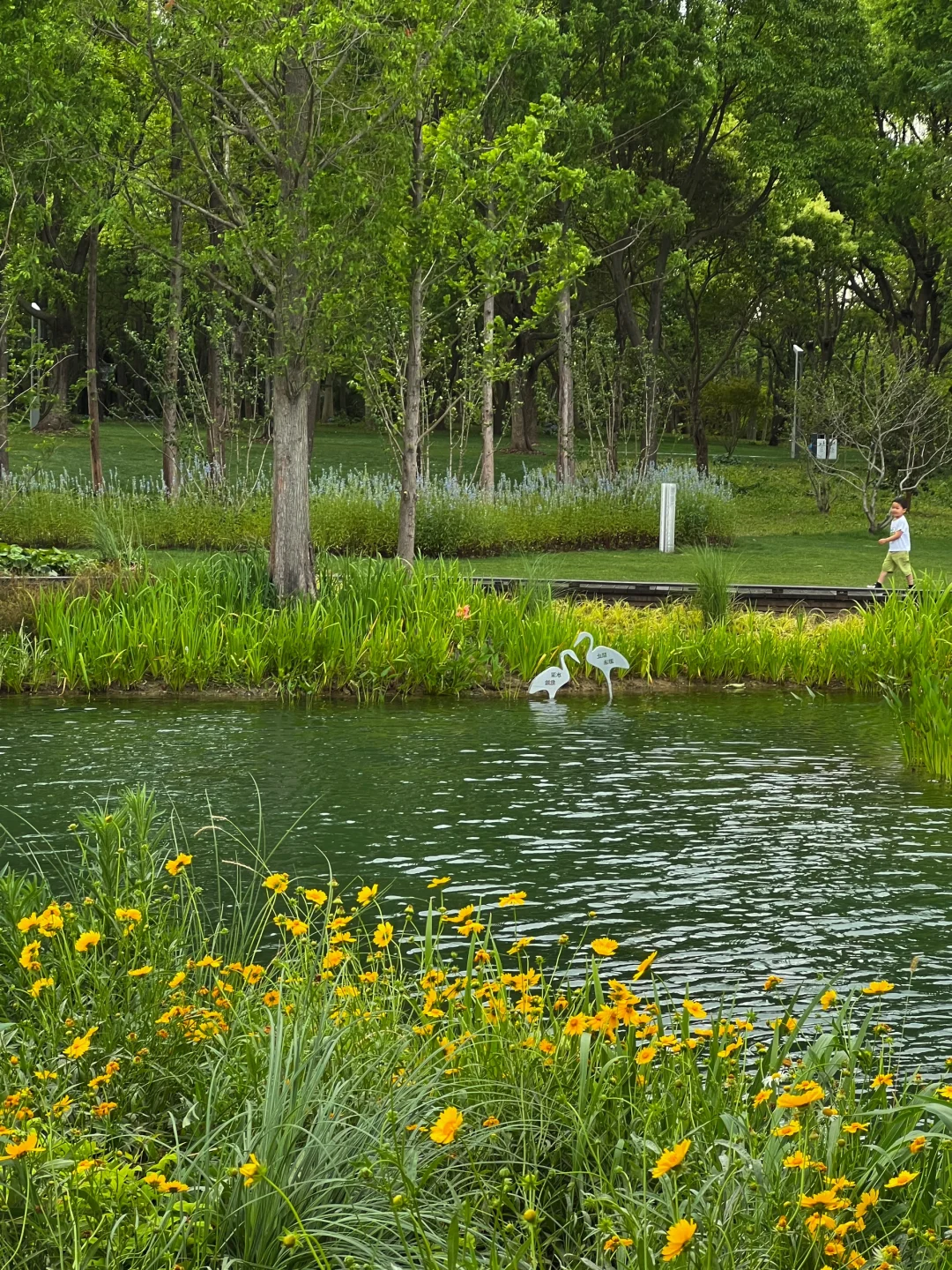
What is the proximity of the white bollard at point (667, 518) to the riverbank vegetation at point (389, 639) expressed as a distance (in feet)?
30.6

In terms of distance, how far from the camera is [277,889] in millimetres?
4996

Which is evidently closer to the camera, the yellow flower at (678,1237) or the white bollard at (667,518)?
the yellow flower at (678,1237)

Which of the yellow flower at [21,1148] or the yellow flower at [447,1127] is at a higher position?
the yellow flower at [447,1127]

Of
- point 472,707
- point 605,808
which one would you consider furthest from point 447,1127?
point 472,707

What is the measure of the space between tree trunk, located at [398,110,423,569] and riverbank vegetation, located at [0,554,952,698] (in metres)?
2.91

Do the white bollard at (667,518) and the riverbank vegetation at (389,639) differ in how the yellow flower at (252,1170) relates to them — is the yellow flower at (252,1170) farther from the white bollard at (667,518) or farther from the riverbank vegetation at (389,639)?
the white bollard at (667,518)

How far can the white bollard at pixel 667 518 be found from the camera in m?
25.5

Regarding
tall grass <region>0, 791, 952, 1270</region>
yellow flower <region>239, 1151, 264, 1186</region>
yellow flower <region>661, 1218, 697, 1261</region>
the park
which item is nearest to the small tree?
the park

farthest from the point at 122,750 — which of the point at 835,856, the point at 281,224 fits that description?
the point at 281,224

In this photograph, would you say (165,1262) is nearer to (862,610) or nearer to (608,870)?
(608,870)

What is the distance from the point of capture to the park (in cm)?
370

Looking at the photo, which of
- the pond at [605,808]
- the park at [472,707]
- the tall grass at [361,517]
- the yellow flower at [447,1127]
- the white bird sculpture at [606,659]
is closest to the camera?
the yellow flower at [447,1127]

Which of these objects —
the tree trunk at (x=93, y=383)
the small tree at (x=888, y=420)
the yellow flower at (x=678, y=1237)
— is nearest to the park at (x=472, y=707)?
the yellow flower at (x=678, y=1237)

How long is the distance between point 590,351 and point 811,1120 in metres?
28.8
